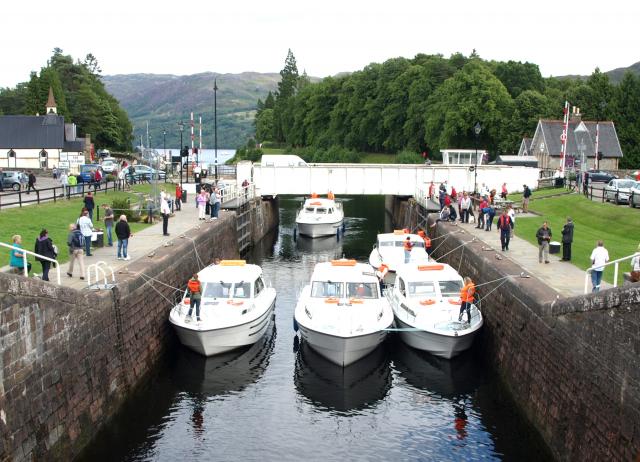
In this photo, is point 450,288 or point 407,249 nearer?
point 450,288

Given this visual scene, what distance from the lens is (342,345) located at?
935 inches

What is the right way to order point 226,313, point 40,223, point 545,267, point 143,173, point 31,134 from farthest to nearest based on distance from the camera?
1. point 31,134
2. point 143,173
3. point 40,223
4. point 545,267
5. point 226,313

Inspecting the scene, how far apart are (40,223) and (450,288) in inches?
728

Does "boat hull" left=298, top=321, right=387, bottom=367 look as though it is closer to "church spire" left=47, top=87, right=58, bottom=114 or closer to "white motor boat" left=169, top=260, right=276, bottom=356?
"white motor boat" left=169, top=260, right=276, bottom=356

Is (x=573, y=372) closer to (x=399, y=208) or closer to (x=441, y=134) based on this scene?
(x=399, y=208)

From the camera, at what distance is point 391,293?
97.3 ft

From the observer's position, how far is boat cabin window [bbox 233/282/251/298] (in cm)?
2662

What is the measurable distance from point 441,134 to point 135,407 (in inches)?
3060

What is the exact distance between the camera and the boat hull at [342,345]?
2377 centimetres

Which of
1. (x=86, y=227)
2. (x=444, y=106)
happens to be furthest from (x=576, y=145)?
(x=86, y=227)

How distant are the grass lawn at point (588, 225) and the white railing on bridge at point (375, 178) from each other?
11.5 metres

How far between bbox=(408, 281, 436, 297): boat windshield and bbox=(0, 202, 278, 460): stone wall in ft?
30.0

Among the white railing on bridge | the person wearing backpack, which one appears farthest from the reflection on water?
the white railing on bridge

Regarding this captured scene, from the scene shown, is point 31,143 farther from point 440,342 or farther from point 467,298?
point 467,298
